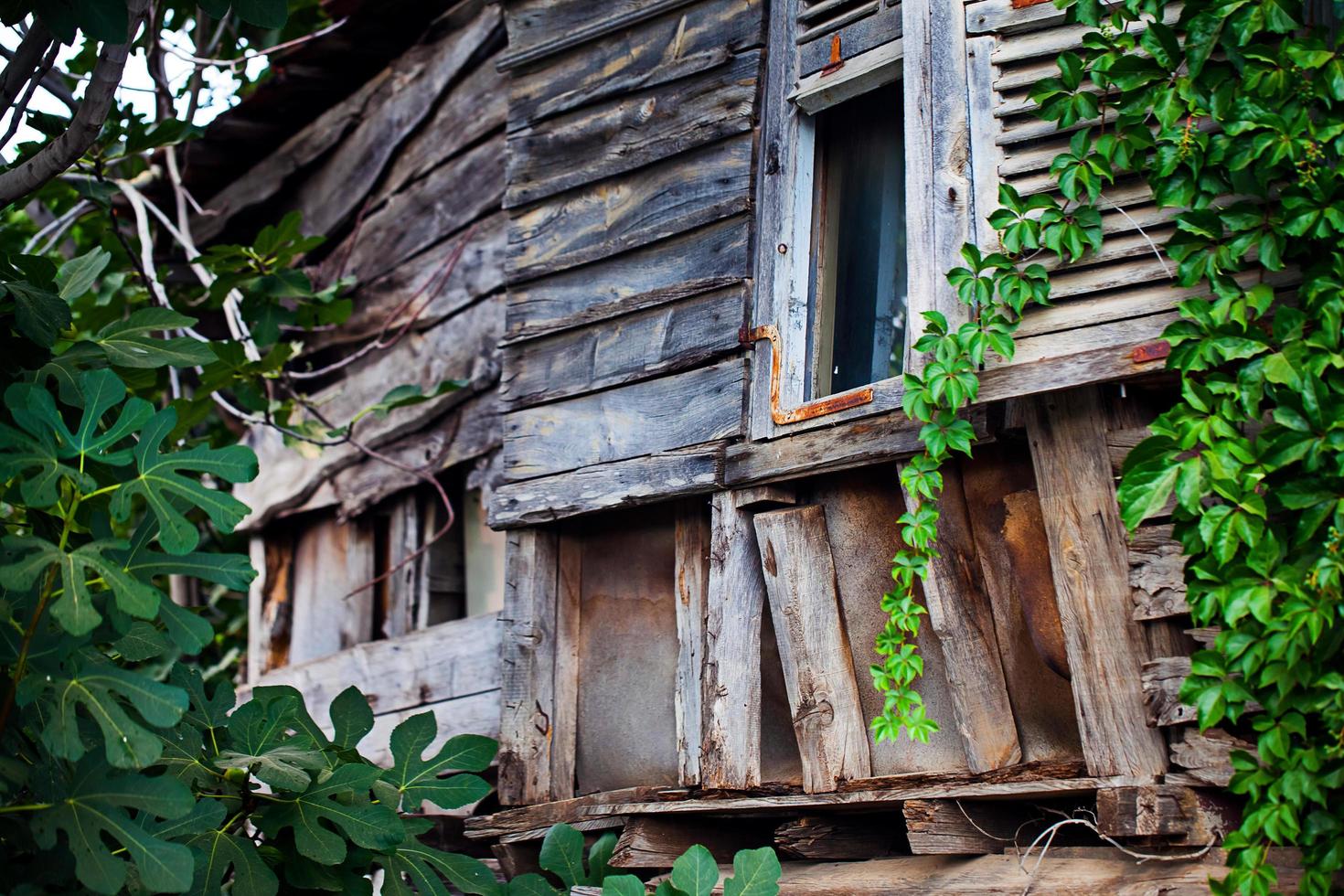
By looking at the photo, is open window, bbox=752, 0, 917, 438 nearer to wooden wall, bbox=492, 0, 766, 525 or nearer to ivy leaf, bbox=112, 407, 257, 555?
wooden wall, bbox=492, 0, 766, 525

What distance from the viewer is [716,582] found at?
3.77 meters

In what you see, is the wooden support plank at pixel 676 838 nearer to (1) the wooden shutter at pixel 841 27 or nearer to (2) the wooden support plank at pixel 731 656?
(2) the wooden support plank at pixel 731 656

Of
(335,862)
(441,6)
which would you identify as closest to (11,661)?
(335,862)

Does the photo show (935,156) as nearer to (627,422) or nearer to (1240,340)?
(1240,340)

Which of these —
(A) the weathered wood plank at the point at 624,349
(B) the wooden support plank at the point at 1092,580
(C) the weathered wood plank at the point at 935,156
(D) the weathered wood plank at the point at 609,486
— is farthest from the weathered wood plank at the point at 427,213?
(B) the wooden support plank at the point at 1092,580

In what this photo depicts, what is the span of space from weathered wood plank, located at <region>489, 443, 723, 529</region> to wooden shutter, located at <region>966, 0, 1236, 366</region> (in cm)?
99

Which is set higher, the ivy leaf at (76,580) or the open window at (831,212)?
Result: the open window at (831,212)

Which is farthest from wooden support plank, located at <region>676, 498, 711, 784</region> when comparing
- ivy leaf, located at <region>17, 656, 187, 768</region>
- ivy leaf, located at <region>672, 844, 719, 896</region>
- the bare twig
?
the bare twig

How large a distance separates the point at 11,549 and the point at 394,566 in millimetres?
2995

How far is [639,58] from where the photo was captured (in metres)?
4.30

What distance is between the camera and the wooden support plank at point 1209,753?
2.77 meters

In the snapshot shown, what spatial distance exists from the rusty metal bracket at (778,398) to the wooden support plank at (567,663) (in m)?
0.98

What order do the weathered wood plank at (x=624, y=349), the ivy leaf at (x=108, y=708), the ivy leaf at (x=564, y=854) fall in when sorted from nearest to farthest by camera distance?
the ivy leaf at (x=108, y=708) → the ivy leaf at (x=564, y=854) → the weathered wood plank at (x=624, y=349)

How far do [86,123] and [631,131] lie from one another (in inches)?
69.0
